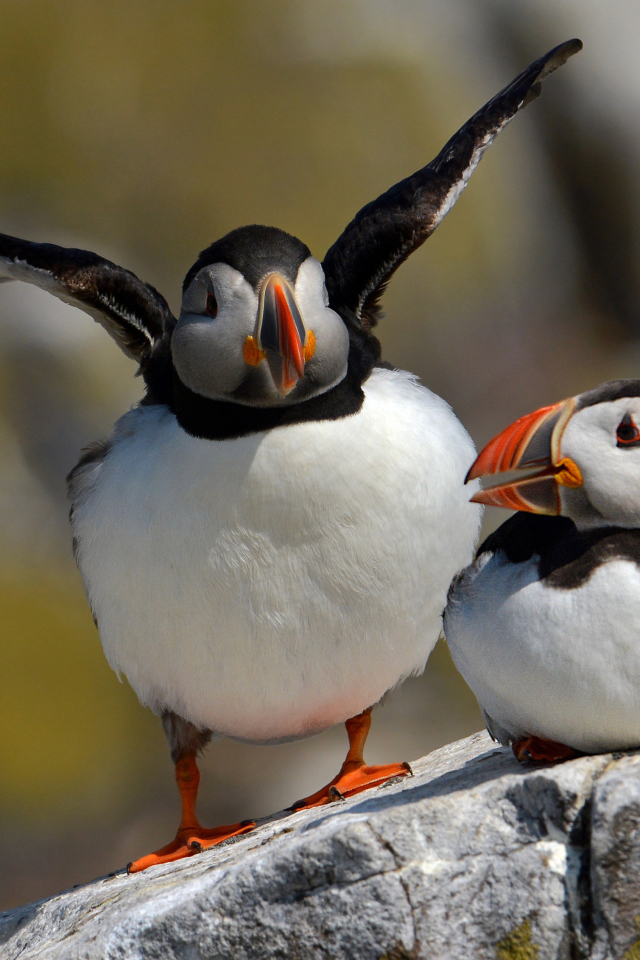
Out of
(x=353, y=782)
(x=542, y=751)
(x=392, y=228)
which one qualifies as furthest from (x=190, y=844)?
(x=392, y=228)

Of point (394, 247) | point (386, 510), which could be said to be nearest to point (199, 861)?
point (386, 510)

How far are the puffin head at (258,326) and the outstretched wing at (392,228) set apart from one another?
22.6 inches

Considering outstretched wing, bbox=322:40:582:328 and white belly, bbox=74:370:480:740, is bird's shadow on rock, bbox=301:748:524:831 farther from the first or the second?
outstretched wing, bbox=322:40:582:328

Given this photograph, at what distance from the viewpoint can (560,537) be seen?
2.33 meters

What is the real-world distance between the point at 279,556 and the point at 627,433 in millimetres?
1374

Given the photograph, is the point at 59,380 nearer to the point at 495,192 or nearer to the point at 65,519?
the point at 65,519

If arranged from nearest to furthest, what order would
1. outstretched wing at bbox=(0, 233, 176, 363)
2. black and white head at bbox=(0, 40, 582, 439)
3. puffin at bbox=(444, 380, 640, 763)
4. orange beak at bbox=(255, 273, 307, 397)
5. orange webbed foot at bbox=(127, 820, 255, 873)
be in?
puffin at bbox=(444, 380, 640, 763)
orange beak at bbox=(255, 273, 307, 397)
black and white head at bbox=(0, 40, 582, 439)
orange webbed foot at bbox=(127, 820, 255, 873)
outstretched wing at bbox=(0, 233, 176, 363)

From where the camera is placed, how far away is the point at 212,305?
10.8 feet

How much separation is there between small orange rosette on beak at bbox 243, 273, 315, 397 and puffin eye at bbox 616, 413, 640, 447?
105 centimetres

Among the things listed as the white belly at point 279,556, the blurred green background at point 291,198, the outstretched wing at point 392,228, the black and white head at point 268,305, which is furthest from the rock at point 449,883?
the blurred green background at point 291,198

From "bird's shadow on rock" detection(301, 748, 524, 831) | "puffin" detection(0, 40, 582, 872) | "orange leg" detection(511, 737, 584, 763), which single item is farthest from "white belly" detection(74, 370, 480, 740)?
"orange leg" detection(511, 737, 584, 763)

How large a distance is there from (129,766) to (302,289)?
5532 mm

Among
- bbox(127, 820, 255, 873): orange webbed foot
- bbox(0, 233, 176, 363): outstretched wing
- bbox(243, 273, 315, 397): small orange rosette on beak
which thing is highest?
bbox(0, 233, 176, 363): outstretched wing

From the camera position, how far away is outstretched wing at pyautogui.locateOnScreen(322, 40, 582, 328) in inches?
154
